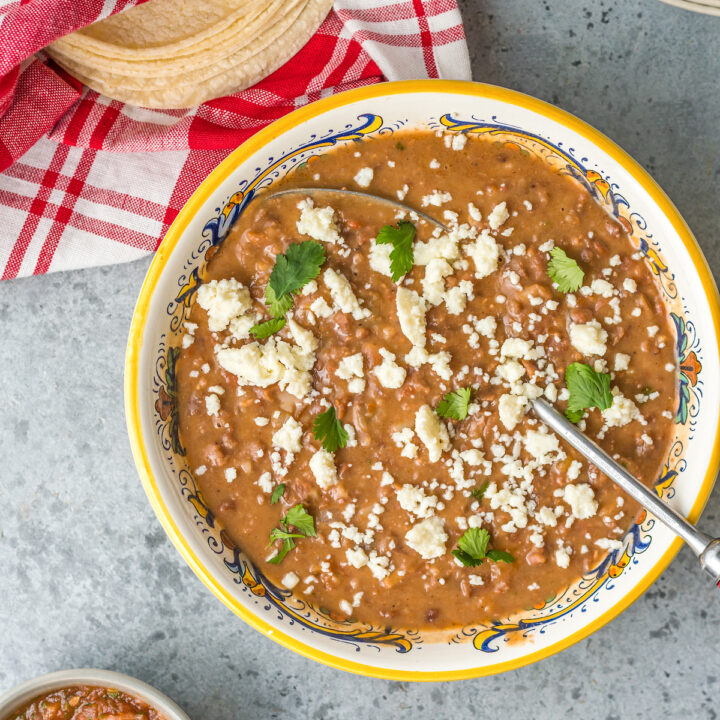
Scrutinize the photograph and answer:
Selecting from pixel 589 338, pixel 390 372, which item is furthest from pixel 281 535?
pixel 589 338

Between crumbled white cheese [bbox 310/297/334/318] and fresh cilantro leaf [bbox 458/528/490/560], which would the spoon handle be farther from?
crumbled white cheese [bbox 310/297/334/318]

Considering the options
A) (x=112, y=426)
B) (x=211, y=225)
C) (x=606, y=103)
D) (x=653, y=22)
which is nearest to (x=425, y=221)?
(x=211, y=225)

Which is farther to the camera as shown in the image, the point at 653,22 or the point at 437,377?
the point at 653,22

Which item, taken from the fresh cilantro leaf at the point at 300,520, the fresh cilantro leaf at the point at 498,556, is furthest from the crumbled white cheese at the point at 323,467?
the fresh cilantro leaf at the point at 498,556

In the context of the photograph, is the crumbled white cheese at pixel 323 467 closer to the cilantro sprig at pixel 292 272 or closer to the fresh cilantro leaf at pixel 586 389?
the cilantro sprig at pixel 292 272

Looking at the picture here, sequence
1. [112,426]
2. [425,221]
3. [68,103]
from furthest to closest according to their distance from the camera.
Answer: [112,426]
[68,103]
[425,221]

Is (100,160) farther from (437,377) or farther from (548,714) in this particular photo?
A: (548,714)

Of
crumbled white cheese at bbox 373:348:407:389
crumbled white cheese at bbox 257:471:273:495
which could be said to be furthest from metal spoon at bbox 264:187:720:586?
crumbled white cheese at bbox 257:471:273:495
